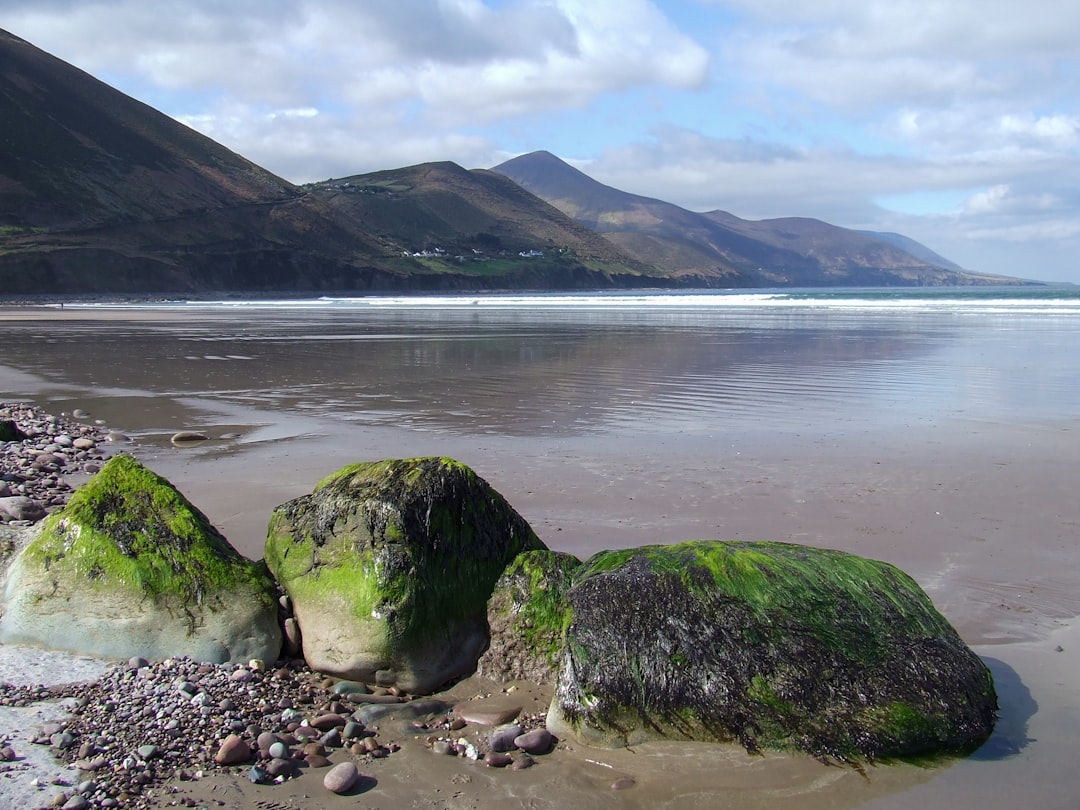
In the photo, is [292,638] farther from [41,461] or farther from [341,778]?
[41,461]

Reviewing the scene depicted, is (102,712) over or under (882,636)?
under

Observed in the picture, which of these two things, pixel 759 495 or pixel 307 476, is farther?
pixel 307 476

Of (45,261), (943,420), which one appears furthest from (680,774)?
(45,261)

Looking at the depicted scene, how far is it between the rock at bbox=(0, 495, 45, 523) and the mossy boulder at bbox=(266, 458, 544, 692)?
2.90m

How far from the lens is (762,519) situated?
7.32m

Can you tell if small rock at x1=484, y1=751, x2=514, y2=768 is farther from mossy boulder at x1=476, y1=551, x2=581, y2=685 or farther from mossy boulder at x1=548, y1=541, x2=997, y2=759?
mossy boulder at x1=476, y1=551, x2=581, y2=685

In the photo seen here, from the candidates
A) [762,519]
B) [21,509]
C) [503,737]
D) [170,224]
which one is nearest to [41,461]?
[21,509]

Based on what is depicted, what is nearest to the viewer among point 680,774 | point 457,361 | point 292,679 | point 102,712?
point 680,774

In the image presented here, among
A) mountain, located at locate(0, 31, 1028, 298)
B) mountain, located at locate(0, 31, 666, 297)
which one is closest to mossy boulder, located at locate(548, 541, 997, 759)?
mountain, located at locate(0, 31, 1028, 298)

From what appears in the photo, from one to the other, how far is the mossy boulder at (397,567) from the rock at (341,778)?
3.33 ft

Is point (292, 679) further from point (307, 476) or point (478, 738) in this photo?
point (307, 476)

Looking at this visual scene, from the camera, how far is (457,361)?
20.5 meters

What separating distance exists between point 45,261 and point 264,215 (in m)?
41.3

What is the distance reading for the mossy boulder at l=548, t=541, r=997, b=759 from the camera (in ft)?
13.3
